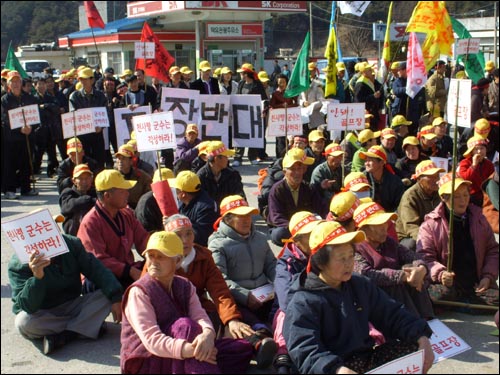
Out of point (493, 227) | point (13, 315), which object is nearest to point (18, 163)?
point (13, 315)

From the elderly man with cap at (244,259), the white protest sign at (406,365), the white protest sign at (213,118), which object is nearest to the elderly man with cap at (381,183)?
the elderly man with cap at (244,259)

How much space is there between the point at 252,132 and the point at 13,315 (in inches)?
289

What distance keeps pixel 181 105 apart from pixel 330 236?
28.2 feet

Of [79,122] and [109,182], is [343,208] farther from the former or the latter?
[79,122]

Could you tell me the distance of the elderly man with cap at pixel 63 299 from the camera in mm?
5492

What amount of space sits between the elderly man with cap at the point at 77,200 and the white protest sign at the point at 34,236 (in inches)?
81.2

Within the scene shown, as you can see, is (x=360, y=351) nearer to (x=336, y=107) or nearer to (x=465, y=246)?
(x=465, y=246)

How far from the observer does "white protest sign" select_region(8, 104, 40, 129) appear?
11.9 meters

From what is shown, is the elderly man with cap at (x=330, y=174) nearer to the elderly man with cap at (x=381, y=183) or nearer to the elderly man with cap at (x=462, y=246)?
the elderly man with cap at (x=381, y=183)

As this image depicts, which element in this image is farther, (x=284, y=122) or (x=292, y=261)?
(x=284, y=122)

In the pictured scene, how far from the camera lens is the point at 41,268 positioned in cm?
527

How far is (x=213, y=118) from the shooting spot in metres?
13.0

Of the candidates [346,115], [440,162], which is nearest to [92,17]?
[346,115]

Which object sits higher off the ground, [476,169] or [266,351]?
[476,169]
